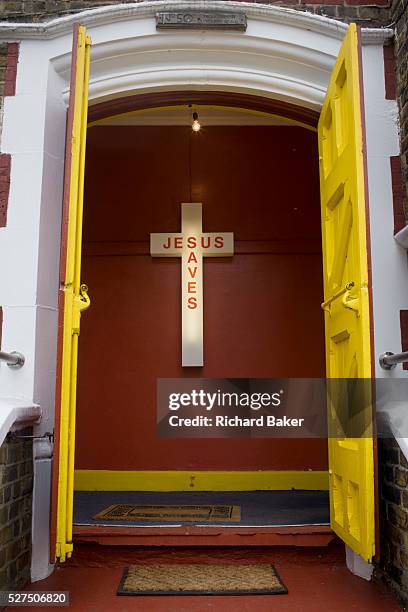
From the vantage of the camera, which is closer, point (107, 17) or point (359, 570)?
point (359, 570)

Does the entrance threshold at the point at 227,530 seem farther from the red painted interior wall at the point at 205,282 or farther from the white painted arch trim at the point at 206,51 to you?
the white painted arch trim at the point at 206,51

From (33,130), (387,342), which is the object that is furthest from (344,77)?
(33,130)

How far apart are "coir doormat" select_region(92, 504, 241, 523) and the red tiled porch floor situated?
9.8 inches

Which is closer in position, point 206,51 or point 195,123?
point 206,51

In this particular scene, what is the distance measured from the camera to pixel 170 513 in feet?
11.9

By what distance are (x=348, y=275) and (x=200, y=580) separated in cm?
164

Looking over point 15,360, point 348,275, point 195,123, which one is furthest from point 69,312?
point 195,123

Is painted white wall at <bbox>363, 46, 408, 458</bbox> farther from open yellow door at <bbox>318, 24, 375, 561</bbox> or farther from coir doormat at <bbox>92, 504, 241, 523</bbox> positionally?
coir doormat at <bbox>92, 504, 241, 523</bbox>

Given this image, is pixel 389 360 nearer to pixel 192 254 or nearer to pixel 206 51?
pixel 206 51

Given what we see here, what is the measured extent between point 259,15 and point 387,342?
1974 millimetres

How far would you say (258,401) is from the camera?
480 centimetres

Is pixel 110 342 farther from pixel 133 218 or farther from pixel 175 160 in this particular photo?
pixel 175 160

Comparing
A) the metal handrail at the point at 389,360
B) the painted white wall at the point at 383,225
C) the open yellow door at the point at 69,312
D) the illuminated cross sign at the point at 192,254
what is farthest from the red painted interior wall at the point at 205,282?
the open yellow door at the point at 69,312

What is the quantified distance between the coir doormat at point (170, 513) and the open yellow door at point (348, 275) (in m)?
0.79
